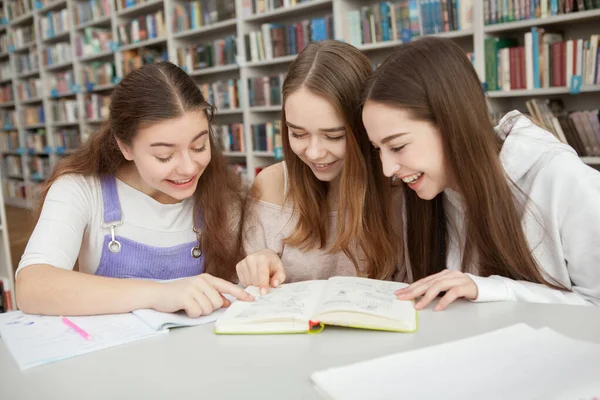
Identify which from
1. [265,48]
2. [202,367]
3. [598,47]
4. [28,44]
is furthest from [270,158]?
[28,44]

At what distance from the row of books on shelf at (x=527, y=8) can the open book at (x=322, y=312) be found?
218 centimetres

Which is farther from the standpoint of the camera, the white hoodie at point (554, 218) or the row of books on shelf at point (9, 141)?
the row of books on shelf at point (9, 141)

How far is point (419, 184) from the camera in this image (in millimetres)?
1155

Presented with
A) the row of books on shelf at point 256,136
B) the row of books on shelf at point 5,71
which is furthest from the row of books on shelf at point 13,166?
the row of books on shelf at point 256,136

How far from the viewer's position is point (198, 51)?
4.62 m

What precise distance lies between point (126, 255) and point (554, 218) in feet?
3.27

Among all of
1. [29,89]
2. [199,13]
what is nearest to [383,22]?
[199,13]

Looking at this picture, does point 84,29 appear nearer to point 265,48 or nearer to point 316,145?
point 265,48

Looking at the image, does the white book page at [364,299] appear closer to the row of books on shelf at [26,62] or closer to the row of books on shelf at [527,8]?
the row of books on shelf at [527,8]

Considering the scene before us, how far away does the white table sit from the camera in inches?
26.5

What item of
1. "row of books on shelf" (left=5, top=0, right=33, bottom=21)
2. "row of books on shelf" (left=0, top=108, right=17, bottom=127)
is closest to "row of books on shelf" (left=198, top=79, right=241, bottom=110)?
"row of books on shelf" (left=5, top=0, right=33, bottom=21)

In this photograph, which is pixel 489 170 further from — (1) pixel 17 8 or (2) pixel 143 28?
(1) pixel 17 8

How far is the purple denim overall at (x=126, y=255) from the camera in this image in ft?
4.44

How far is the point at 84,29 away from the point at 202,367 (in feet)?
20.8
